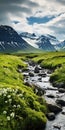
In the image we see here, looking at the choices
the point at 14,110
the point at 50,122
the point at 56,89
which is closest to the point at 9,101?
the point at 14,110

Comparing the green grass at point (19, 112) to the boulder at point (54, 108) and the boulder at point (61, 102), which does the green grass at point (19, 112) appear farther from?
the boulder at point (61, 102)

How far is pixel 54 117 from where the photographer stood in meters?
29.8

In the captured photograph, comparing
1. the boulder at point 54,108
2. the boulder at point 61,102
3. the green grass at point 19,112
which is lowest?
the boulder at point 61,102

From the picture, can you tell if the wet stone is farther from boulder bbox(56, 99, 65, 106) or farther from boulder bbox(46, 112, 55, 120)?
boulder bbox(56, 99, 65, 106)

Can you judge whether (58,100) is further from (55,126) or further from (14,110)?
(14,110)

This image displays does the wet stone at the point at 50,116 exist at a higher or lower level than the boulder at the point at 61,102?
higher

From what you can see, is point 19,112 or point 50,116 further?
point 50,116

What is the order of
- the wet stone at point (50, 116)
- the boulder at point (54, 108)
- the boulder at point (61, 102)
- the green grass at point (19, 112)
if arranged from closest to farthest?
the green grass at point (19, 112) → the wet stone at point (50, 116) → the boulder at point (54, 108) → the boulder at point (61, 102)

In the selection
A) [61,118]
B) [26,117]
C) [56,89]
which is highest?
[26,117]

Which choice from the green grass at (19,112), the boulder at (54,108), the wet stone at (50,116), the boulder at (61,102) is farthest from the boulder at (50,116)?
the boulder at (61,102)

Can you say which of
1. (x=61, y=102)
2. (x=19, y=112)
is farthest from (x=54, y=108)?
(x=19, y=112)

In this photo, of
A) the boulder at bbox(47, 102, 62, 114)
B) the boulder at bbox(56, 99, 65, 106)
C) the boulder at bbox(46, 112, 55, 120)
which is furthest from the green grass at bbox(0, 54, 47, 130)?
the boulder at bbox(56, 99, 65, 106)

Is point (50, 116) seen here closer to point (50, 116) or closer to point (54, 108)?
point (50, 116)

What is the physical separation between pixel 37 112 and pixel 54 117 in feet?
10.1
